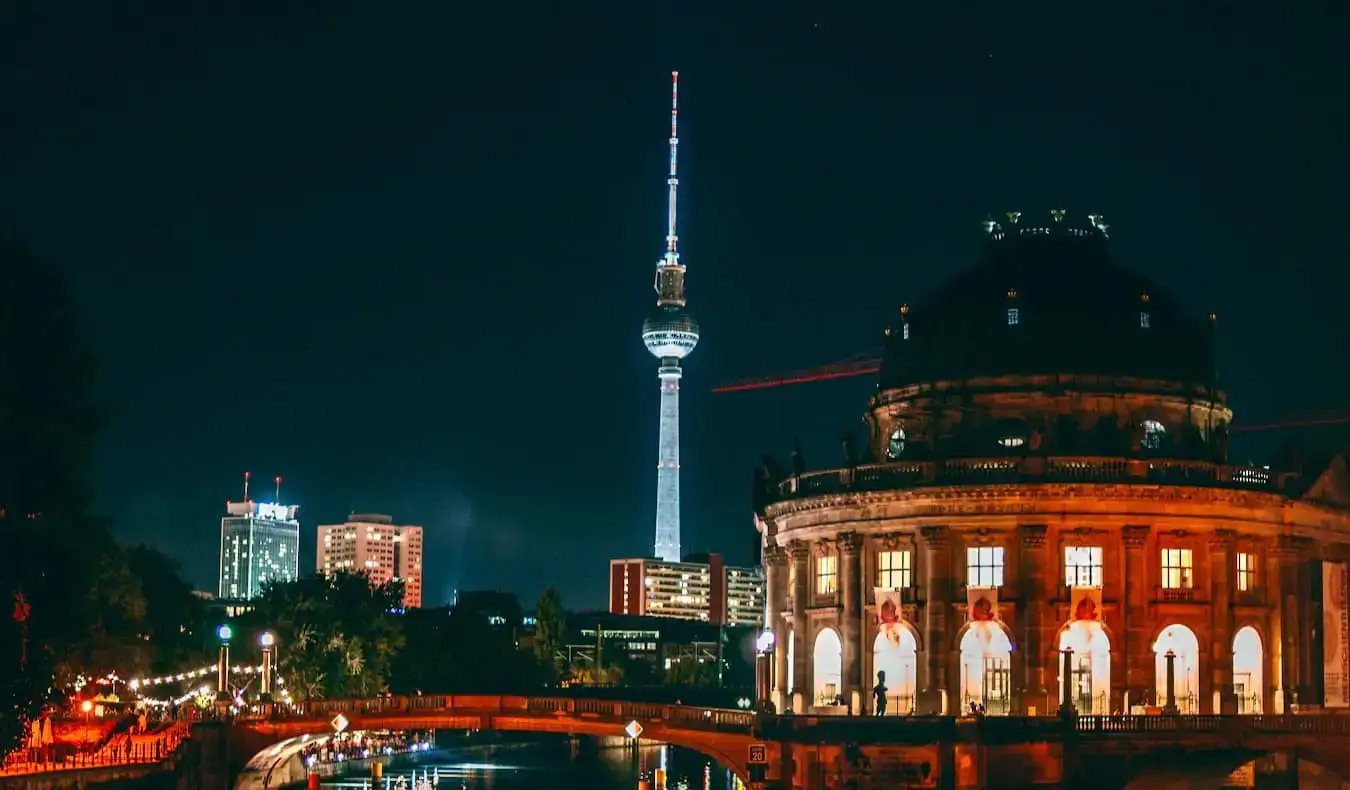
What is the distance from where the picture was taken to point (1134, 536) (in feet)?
418

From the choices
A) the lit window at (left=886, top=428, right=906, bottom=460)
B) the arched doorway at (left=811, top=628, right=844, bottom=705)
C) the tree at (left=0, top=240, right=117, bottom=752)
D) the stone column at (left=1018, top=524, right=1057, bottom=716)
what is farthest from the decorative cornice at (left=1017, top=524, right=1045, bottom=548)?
the tree at (left=0, top=240, right=117, bottom=752)

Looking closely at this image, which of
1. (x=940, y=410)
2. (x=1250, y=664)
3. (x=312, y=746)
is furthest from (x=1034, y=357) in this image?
(x=312, y=746)

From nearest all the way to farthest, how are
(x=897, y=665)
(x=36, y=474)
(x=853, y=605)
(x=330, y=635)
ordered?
(x=36, y=474) → (x=853, y=605) → (x=897, y=665) → (x=330, y=635)

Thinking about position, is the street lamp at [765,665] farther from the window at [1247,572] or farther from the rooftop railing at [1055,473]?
the window at [1247,572]

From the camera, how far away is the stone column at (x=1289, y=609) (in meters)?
132

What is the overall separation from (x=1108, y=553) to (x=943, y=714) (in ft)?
41.7

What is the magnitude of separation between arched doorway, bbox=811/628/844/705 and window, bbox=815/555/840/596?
2.29m

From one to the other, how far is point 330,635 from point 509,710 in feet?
163

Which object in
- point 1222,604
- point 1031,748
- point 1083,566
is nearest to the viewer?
point 1031,748

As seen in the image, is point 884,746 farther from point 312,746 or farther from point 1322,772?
point 312,746

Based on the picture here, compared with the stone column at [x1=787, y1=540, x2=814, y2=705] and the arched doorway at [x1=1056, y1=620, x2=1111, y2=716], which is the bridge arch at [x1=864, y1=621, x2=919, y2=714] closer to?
the stone column at [x1=787, y1=540, x2=814, y2=705]

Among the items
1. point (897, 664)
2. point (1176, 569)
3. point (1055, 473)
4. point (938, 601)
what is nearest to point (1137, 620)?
point (1176, 569)

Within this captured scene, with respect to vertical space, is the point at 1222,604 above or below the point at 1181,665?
above

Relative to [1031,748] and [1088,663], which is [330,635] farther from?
[1031,748]
